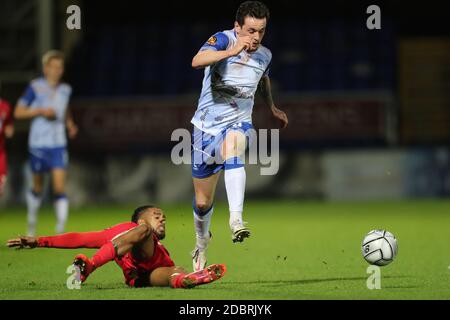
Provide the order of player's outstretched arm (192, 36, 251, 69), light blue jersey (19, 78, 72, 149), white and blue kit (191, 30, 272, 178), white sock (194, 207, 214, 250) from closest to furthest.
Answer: player's outstretched arm (192, 36, 251, 69)
white and blue kit (191, 30, 272, 178)
white sock (194, 207, 214, 250)
light blue jersey (19, 78, 72, 149)

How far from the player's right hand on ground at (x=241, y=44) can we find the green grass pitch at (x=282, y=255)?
4.93 feet

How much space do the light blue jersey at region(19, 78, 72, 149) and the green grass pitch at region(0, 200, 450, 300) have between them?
3.67 ft

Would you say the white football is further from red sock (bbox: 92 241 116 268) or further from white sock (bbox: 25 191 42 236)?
white sock (bbox: 25 191 42 236)

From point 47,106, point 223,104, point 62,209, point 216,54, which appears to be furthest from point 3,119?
point 216,54

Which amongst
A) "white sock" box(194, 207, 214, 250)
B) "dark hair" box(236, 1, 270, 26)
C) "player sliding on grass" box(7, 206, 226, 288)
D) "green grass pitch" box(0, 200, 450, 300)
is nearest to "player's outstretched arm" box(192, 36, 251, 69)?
"dark hair" box(236, 1, 270, 26)

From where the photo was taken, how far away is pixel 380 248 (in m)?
7.14

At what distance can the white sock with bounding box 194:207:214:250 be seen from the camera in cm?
732

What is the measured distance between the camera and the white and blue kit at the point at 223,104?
275 inches

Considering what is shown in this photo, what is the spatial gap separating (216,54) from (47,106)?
201 inches

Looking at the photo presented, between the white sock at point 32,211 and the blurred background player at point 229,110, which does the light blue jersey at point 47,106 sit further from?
the blurred background player at point 229,110

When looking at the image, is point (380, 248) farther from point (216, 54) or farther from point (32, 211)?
point (32, 211)

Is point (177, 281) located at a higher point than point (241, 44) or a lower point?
lower

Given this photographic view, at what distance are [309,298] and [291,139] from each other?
34.9 feet
